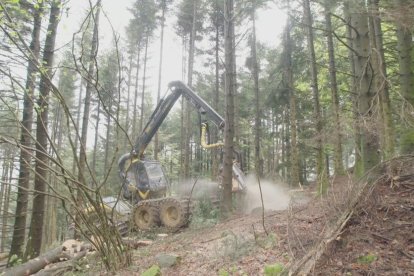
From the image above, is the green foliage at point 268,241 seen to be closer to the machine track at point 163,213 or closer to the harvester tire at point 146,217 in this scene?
the machine track at point 163,213

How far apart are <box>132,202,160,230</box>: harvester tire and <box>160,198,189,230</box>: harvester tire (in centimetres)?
30

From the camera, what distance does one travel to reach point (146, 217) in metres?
11.4

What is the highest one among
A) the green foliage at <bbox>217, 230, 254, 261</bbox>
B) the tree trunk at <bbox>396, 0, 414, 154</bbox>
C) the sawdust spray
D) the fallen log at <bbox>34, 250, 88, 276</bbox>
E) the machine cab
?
the tree trunk at <bbox>396, 0, 414, 154</bbox>

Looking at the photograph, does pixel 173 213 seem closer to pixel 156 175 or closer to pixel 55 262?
pixel 156 175

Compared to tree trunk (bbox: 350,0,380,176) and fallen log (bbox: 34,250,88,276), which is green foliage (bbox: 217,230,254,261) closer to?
tree trunk (bbox: 350,0,380,176)

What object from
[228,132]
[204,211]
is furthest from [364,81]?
[204,211]

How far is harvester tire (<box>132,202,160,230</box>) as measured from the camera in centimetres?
1087

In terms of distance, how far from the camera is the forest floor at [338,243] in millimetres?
3438

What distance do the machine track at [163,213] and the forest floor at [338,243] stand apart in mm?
4093

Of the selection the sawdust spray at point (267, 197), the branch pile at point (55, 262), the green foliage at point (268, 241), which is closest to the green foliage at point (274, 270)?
the green foliage at point (268, 241)

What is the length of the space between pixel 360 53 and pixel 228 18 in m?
4.16

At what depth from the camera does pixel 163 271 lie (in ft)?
16.3

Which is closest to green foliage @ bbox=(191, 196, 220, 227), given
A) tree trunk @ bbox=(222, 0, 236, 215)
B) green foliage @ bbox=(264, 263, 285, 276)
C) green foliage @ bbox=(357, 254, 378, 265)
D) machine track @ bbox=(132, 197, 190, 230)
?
machine track @ bbox=(132, 197, 190, 230)

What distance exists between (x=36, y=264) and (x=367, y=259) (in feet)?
17.3
